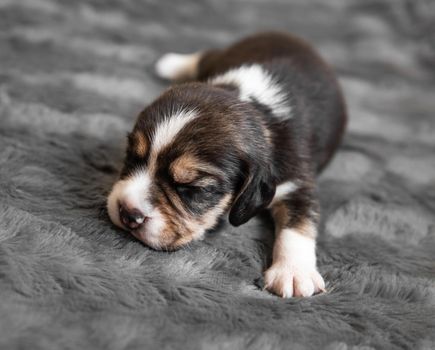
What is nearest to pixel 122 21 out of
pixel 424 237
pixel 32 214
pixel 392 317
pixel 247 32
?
pixel 247 32

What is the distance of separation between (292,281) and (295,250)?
17cm

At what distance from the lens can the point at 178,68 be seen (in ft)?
12.4

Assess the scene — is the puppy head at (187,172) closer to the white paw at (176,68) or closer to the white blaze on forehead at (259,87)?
the white blaze on forehead at (259,87)

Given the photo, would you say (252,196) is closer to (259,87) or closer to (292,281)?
(292,281)

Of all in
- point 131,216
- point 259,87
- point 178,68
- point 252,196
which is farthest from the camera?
point 178,68

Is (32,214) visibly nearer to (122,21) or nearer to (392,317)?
(392,317)

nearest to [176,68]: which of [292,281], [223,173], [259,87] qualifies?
[259,87]

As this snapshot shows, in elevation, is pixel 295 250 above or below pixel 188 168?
below

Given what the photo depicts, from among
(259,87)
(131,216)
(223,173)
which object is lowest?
(131,216)

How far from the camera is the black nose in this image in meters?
2.09

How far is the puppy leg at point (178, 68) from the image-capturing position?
147 inches

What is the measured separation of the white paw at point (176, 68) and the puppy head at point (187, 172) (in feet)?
4.79

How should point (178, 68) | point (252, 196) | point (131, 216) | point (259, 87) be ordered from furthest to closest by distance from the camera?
1. point (178, 68)
2. point (259, 87)
3. point (252, 196)
4. point (131, 216)

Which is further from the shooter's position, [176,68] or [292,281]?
[176,68]
